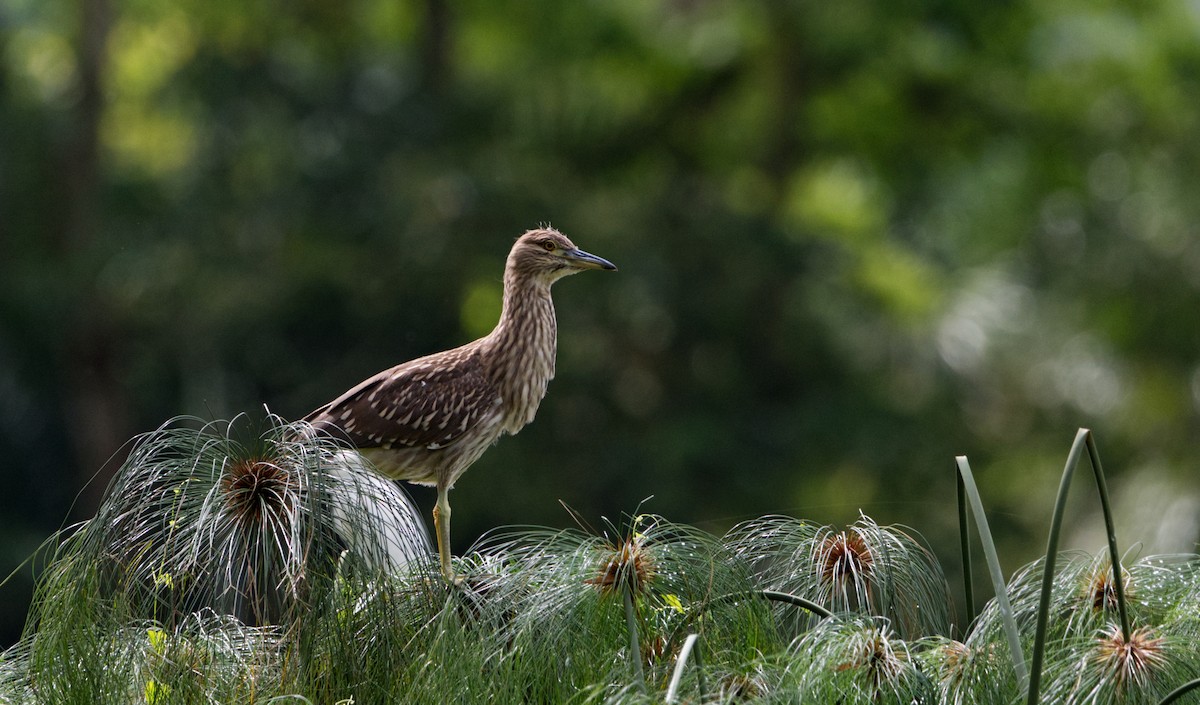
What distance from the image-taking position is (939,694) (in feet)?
12.6

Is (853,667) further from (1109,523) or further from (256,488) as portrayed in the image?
(256,488)

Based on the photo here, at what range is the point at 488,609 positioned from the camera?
3994mm

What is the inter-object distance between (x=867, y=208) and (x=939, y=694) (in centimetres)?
1859

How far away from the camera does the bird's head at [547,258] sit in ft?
19.4

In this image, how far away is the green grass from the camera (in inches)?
144

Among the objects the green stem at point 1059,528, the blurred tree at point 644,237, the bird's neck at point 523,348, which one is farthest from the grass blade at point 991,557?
the blurred tree at point 644,237

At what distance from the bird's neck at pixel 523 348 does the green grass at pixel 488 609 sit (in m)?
1.61

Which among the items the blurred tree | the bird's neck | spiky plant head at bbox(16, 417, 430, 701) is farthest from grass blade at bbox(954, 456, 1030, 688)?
the blurred tree

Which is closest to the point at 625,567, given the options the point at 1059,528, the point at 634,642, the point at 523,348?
the point at 634,642

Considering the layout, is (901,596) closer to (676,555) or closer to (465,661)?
(676,555)

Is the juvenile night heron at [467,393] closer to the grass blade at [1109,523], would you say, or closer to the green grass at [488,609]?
the green grass at [488,609]

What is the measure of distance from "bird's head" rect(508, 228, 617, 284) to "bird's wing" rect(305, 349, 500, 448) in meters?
0.36

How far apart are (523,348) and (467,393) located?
0.26 m

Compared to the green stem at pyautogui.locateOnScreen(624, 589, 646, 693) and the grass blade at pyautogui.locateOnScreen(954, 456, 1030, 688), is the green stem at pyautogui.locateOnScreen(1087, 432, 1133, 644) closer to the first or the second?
the grass blade at pyautogui.locateOnScreen(954, 456, 1030, 688)
